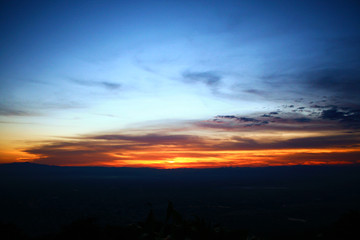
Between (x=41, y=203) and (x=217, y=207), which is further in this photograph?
(x=41, y=203)

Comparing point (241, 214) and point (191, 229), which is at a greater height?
point (191, 229)

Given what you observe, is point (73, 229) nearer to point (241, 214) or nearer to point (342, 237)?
point (342, 237)

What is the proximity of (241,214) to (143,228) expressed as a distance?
145 metres

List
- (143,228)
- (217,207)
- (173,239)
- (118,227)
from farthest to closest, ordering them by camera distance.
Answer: (217,207) → (118,227) → (143,228) → (173,239)

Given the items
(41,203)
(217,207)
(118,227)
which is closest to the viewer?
(118,227)

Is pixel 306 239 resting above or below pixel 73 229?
below

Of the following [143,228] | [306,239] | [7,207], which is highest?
[143,228]

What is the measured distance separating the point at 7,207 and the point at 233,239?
207m

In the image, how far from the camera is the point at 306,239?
766cm

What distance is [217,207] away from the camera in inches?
6284

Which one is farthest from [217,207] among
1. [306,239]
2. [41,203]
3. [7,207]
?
[306,239]

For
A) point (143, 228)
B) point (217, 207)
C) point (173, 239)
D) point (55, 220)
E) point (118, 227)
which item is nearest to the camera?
point (173, 239)

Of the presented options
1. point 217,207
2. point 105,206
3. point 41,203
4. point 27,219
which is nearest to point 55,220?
point 27,219

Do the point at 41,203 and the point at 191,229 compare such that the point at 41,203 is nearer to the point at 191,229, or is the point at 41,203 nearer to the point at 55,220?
the point at 55,220
